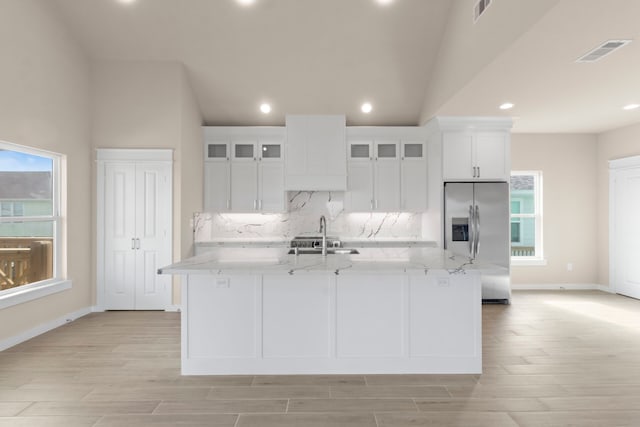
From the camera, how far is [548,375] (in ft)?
10.8

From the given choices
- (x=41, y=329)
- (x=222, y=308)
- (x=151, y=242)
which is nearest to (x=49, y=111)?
(x=151, y=242)

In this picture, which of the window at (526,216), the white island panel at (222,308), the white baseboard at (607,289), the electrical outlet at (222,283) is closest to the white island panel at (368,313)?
the white island panel at (222,308)

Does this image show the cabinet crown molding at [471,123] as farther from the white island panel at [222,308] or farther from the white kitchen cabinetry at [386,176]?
the white island panel at [222,308]

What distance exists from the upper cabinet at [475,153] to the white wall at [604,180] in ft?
6.82

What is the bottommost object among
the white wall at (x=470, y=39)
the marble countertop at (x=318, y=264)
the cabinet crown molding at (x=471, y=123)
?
the marble countertop at (x=318, y=264)

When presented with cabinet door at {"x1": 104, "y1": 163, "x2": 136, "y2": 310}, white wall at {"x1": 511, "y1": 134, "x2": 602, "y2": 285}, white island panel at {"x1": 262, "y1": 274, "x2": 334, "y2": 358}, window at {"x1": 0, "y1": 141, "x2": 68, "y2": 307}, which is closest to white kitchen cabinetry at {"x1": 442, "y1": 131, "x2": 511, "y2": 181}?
white wall at {"x1": 511, "y1": 134, "x2": 602, "y2": 285}

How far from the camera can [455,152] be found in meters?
5.91

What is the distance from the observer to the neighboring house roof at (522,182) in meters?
7.16

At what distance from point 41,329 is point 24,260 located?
0.74 m

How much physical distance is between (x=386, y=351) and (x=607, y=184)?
5.63 meters

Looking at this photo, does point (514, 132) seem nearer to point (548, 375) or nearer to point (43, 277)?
point (548, 375)

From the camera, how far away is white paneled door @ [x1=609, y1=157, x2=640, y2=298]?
633 cm

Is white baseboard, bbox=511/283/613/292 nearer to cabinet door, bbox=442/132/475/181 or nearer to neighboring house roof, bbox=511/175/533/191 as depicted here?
neighboring house roof, bbox=511/175/533/191

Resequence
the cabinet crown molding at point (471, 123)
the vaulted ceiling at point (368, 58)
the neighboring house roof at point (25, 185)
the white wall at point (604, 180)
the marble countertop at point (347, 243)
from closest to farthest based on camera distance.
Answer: the vaulted ceiling at point (368, 58)
the neighboring house roof at point (25, 185)
the cabinet crown molding at point (471, 123)
the marble countertop at point (347, 243)
the white wall at point (604, 180)
